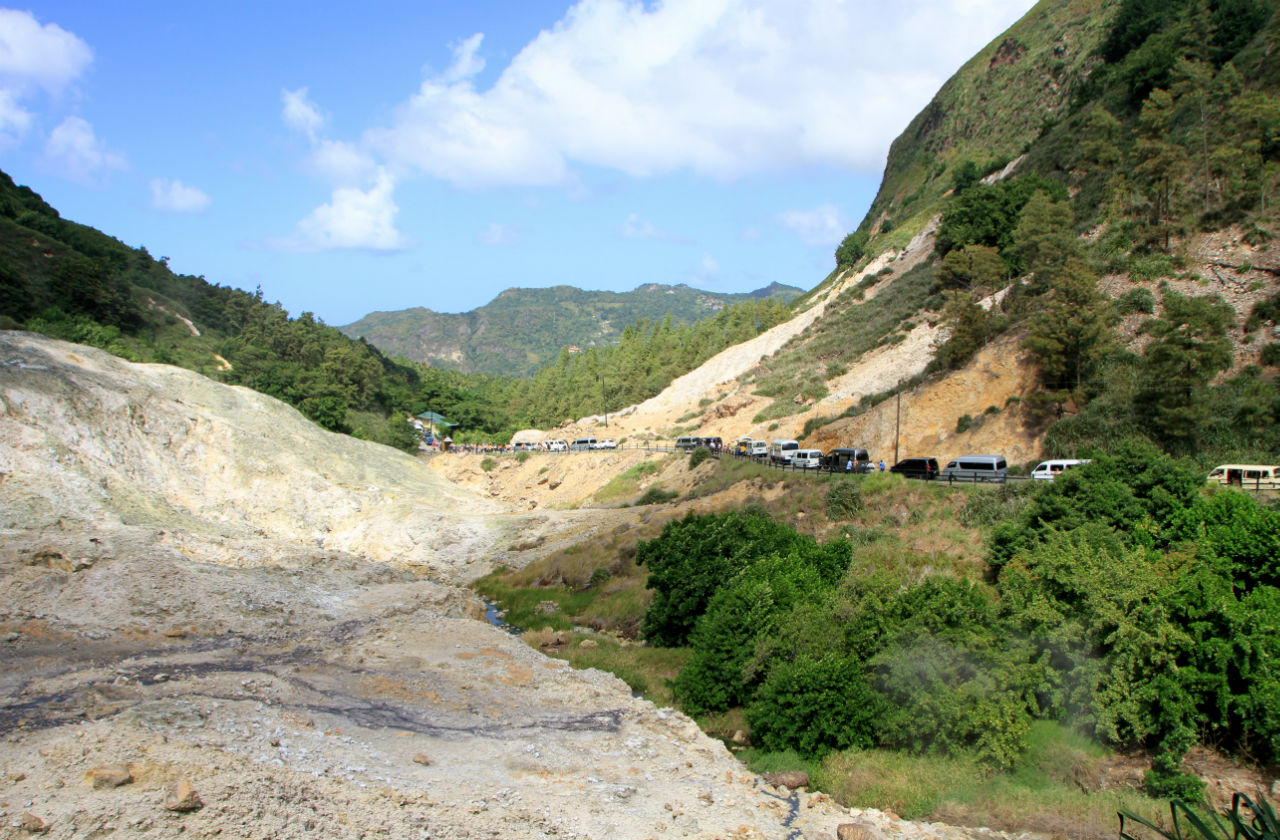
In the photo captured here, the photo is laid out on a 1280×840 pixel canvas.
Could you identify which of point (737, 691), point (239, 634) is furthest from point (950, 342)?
point (239, 634)

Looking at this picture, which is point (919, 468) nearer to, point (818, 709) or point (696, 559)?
point (696, 559)

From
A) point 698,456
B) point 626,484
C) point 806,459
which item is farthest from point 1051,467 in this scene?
point 626,484

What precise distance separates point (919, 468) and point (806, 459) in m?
9.23

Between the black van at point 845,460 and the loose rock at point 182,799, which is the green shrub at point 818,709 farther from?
the black van at point 845,460

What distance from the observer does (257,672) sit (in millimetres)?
24672

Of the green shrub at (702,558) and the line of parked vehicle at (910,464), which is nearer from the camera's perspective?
the green shrub at (702,558)

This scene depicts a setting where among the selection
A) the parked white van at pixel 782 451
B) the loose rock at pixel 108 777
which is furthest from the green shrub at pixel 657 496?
the loose rock at pixel 108 777

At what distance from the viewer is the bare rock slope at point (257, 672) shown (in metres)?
16.1

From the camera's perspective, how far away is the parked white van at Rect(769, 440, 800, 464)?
5128 centimetres

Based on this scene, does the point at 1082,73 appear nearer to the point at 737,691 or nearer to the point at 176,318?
the point at 737,691

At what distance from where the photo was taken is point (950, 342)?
54.6 metres

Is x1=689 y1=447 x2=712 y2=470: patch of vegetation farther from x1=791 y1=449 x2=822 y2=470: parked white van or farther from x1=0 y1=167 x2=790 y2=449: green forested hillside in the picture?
x1=0 y1=167 x2=790 y2=449: green forested hillside

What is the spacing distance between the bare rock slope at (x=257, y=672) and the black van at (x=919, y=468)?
20.5 meters

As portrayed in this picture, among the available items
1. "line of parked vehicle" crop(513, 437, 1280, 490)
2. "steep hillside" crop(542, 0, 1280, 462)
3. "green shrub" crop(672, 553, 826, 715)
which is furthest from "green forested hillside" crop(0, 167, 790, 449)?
"green shrub" crop(672, 553, 826, 715)
